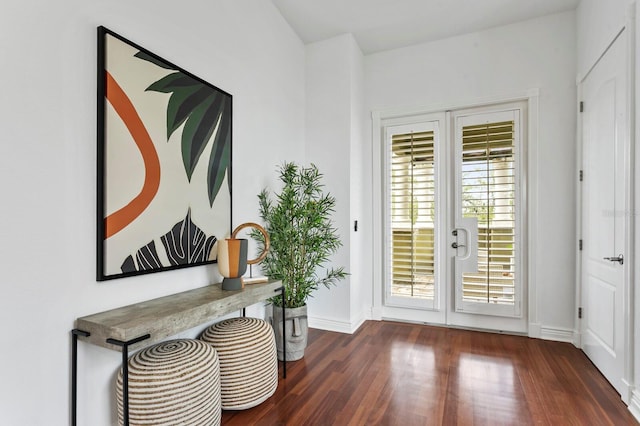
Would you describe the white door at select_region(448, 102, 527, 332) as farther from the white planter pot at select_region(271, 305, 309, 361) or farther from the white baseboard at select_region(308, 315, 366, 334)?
the white planter pot at select_region(271, 305, 309, 361)

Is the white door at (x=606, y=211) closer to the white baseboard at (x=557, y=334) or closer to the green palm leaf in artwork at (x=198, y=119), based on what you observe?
the white baseboard at (x=557, y=334)

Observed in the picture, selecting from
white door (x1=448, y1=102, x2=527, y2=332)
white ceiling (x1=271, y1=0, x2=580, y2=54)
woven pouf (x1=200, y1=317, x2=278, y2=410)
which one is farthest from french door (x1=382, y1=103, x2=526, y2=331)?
woven pouf (x1=200, y1=317, x2=278, y2=410)

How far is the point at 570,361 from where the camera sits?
2693 mm

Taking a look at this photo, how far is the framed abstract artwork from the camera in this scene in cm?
163

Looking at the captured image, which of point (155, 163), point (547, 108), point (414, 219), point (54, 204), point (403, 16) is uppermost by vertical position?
point (403, 16)

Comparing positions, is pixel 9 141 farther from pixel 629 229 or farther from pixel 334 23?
pixel 629 229

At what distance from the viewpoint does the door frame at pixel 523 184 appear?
3209mm

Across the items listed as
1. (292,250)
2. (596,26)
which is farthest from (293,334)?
(596,26)

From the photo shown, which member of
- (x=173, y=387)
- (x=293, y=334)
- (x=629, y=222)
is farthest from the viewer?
(x=293, y=334)

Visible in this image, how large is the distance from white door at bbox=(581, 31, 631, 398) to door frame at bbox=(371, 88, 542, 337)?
0.39 meters

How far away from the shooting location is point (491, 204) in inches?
132

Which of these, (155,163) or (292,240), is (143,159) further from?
(292,240)

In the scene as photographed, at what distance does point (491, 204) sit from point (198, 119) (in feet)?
9.16

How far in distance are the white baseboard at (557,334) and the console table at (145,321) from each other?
287 cm
